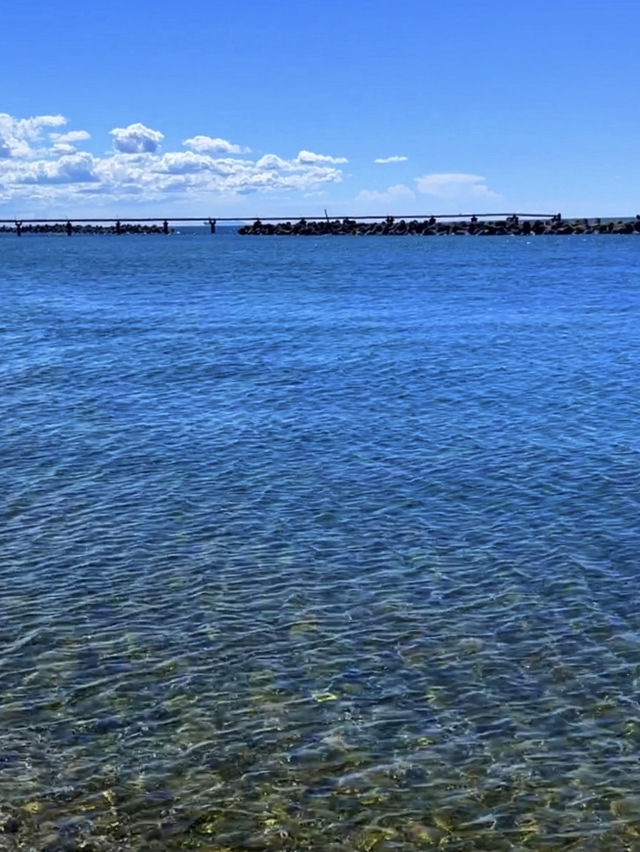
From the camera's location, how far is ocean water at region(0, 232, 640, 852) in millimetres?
8992

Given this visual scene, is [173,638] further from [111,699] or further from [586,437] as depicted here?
[586,437]

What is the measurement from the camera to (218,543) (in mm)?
16109

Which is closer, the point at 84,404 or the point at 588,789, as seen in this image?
the point at 588,789

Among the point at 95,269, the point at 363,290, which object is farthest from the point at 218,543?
the point at 95,269

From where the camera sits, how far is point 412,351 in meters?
39.8

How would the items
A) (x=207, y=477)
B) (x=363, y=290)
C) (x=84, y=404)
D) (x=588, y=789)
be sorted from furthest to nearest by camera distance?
1. (x=363, y=290)
2. (x=84, y=404)
3. (x=207, y=477)
4. (x=588, y=789)

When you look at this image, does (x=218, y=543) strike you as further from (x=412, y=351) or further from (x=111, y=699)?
(x=412, y=351)

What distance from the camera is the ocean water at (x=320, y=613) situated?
29.5 feet

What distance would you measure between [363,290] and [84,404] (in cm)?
4715

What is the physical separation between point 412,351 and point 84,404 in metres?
15.5

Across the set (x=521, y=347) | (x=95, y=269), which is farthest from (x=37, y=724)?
→ (x=95, y=269)

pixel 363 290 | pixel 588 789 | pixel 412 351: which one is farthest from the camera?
pixel 363 290

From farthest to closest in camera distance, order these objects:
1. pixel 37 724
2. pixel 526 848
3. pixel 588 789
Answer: pixel 37 724, pixel 588 789, pixel 526 848

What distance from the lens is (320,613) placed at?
1323 cm
